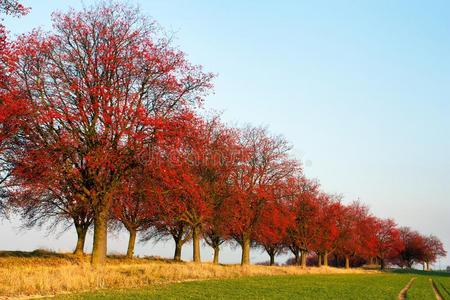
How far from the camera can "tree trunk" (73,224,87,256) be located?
44.3 metres

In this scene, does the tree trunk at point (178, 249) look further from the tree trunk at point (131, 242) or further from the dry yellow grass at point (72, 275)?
the dry yellow grass at point (72, 275)

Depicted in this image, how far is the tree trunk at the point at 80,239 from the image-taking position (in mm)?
44312

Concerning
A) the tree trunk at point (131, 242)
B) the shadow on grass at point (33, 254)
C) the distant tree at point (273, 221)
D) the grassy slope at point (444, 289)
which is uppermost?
the distant tree at point (273, 221)

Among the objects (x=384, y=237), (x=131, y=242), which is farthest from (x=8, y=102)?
(x=384, y=237)

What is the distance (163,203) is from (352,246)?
75696 millimetres

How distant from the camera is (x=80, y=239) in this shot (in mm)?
45781

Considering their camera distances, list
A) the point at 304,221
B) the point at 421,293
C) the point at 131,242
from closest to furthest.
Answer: the point at 421,293 → the point at 131,242 → the point at 304,221

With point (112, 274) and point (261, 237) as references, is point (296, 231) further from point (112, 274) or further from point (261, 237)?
point (112, 274)

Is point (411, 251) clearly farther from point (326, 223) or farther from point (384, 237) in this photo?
point (326, 223)

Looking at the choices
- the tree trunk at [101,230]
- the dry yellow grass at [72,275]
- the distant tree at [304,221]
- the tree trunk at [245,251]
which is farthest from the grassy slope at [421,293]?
the distant tree at [304,221]

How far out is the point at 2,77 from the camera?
87.0 ft

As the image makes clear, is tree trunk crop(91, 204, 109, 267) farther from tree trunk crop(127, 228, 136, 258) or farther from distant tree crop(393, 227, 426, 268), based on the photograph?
distant tree crop(393, 227, 426, 268)

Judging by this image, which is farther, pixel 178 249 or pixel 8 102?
pixel 178 249

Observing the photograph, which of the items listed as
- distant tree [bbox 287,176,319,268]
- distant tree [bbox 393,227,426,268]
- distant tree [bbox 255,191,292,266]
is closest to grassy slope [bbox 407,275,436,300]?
distant tree [bbox 255,191,292,266]
